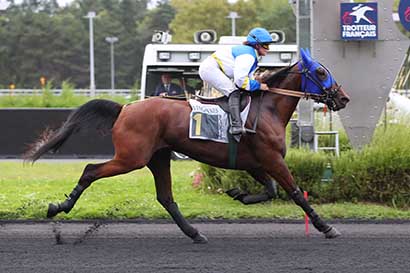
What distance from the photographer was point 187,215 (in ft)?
34.7

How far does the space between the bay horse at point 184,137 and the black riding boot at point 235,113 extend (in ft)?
0.47

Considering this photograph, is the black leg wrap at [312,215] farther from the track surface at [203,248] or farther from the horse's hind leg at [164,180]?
the horse's hind leg at [164,180]

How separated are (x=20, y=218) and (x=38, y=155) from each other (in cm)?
163

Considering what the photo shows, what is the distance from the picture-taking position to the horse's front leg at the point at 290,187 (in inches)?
338

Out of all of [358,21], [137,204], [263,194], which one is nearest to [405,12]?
[358,21]

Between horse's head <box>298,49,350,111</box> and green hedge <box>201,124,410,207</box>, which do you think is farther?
green hedge <box>201,124,410,207</box>

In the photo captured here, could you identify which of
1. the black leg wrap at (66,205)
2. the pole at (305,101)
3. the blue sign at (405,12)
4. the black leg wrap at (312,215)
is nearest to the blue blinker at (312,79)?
the black leg wrap at (312,215)

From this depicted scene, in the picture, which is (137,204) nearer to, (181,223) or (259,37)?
(181,223)

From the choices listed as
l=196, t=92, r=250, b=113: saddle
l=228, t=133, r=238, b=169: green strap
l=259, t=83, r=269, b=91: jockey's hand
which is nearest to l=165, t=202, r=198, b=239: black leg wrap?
l=228, t=133, r=238, b=169: green strap

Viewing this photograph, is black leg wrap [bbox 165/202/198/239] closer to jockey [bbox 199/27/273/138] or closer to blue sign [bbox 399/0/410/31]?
jockey [bbox 199/27/273/138]

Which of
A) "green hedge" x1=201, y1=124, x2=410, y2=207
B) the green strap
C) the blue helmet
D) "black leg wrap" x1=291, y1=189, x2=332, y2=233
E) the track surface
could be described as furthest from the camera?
"green hedge" x1=201, y1=124, x2=410, y2=207

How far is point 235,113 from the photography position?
8734 mm

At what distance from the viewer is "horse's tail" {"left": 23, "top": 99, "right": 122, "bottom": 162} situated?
9.05m

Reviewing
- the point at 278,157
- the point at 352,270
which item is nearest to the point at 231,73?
the point at 278,157
